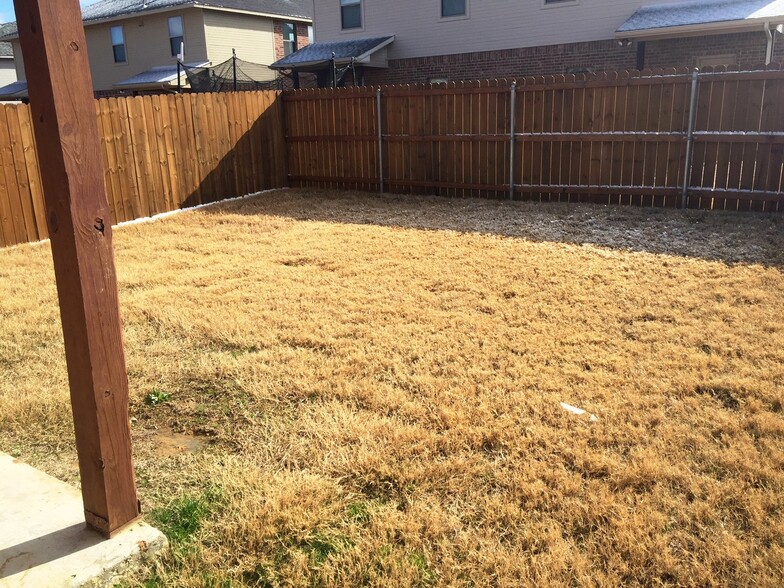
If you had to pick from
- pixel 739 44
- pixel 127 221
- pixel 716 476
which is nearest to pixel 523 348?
pixel 716 476

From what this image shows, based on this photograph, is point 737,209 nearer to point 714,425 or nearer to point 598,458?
point 714,425

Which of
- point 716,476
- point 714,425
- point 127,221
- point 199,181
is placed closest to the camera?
point 716,476

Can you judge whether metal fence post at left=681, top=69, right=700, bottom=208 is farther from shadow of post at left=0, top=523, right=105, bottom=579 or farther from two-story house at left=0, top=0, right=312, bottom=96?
two-story house at left=0, top=0, right=312, bottom=96

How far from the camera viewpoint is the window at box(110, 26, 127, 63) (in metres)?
26.5

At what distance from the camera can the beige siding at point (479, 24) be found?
16.6m

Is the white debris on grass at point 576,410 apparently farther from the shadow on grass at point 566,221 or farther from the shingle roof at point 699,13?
the shingle roof at point 699,13

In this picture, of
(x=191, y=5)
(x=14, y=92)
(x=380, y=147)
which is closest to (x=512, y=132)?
(x=380, y=147)

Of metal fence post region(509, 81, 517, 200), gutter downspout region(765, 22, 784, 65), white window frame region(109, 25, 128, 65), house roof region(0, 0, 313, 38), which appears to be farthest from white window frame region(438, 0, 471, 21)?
white window frame region(109, 25, 128, 65)

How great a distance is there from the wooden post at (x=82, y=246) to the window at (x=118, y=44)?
27.4 m

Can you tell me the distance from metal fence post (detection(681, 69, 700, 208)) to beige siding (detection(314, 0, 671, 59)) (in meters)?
8.35

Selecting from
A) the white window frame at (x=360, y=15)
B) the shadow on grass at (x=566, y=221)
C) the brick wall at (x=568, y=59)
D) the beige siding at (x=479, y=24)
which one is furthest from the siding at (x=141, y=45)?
the shadow on grass at (x=566, y=221)

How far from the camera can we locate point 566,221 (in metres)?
8.85

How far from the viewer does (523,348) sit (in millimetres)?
4562

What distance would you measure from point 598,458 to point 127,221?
877cm
